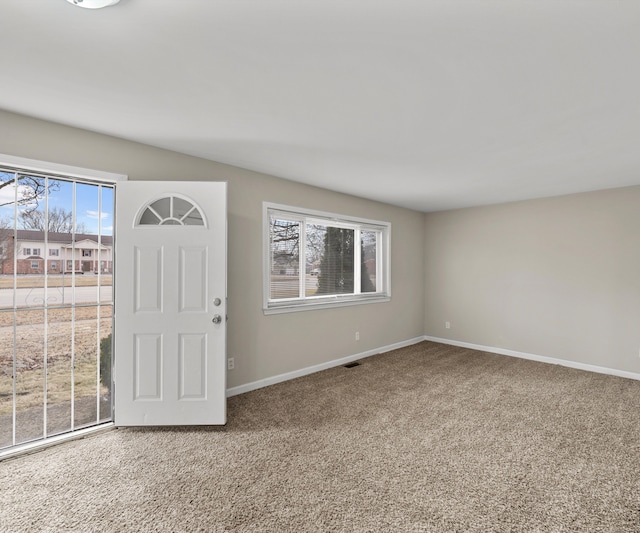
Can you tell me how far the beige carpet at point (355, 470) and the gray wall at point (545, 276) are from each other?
3.87 ft

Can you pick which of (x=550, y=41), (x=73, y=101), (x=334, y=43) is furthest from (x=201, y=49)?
(x=550, y=41)

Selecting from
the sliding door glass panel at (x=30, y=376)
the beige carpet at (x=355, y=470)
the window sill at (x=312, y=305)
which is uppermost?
the window sill at (x=312, y=305)

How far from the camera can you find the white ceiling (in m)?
1.42

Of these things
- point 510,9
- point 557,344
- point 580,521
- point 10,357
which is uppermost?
point 510,9

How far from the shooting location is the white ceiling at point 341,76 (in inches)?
55.7

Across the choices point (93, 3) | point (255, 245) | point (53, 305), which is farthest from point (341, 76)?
point (53, 305)

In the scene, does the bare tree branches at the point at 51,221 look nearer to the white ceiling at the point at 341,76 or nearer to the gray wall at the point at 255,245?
the gray wall at the point at 255,245

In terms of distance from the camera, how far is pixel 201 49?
164 cm

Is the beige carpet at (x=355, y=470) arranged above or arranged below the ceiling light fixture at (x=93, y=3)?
below

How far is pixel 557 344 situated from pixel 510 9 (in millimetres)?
4682

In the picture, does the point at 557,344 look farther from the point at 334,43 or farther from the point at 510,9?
the point at 334,43

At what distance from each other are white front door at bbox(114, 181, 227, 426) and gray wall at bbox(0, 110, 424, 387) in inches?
15.1

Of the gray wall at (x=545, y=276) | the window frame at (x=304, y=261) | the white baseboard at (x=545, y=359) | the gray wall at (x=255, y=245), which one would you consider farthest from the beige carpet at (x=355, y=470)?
the gray wall at (x=545, y=276)

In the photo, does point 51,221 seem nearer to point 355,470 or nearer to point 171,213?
point 171,213
